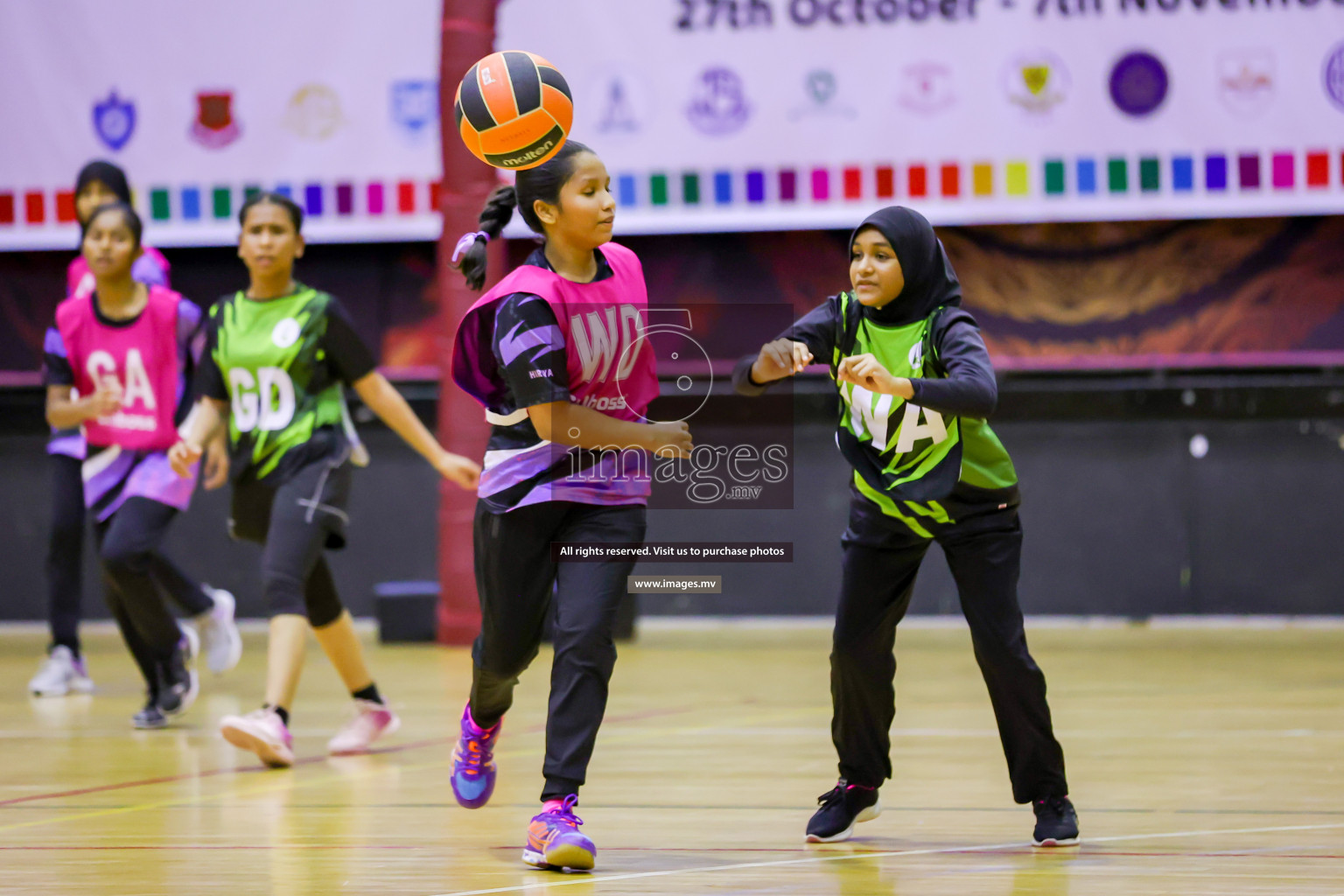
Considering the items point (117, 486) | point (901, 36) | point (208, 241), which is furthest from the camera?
point (208, 241)

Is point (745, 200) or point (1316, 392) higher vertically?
point (745, 200)

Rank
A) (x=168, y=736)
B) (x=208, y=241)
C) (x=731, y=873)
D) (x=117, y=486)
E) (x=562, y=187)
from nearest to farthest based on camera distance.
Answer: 1. (x=731, y=873)
2. (x=562, y=187)
3. (x=168, y=736)
4. (x=117, y=486)
5. (x=208, y=241)

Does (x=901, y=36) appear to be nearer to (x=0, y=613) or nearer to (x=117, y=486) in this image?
(x=117, y=486)

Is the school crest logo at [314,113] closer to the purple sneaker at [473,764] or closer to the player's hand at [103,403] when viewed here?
the player's hand at [103,403]

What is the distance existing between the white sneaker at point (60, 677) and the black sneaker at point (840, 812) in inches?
148

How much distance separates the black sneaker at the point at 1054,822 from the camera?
301cm

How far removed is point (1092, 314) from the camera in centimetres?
783

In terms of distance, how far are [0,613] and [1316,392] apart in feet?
22.7

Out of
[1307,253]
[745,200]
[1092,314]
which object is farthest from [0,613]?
[1307,253]

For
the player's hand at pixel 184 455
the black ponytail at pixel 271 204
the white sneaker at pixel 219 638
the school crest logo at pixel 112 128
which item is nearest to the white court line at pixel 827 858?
the player's hand at pixel 184 455

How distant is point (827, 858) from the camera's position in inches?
116

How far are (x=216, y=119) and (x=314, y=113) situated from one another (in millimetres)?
532

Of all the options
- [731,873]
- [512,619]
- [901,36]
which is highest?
[901,36]

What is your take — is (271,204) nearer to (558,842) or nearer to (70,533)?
(70,533)
